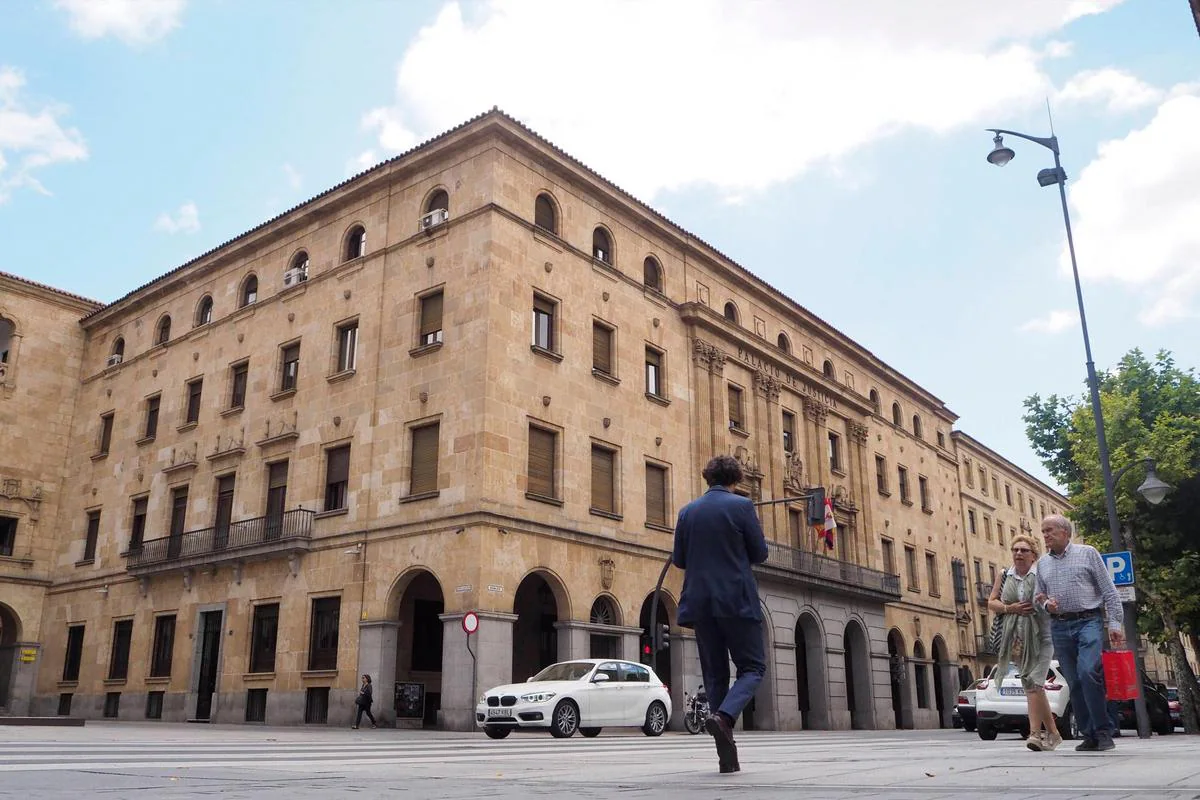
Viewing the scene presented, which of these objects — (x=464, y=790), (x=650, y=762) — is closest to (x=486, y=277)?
(x=650, y=762)

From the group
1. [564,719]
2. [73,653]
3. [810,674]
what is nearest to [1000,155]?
[564,719]

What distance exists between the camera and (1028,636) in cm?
827

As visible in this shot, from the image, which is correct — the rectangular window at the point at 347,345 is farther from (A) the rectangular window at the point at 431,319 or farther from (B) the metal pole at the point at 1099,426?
(B) the metal pole at the point at 1099,426

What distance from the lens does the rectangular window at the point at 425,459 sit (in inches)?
985

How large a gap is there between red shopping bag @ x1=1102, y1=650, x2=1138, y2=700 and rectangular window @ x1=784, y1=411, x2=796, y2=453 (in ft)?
86.5

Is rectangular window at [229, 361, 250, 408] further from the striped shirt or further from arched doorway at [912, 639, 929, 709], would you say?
arched doorway at [912, 639, 929, 709]

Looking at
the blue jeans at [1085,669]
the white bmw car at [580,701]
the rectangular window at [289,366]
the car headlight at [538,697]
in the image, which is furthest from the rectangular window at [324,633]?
the blue jeans at [1085,669]

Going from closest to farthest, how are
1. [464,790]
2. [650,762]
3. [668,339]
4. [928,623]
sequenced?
[464,790], [650,762], [668,339], [928,623]

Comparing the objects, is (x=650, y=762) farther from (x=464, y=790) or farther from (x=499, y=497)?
(x=499, y=497)

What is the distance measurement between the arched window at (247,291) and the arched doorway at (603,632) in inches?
598

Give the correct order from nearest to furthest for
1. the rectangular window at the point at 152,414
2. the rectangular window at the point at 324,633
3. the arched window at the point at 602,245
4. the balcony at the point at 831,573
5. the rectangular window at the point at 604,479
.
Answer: the rectangular window at the point at 324,633 < the rectangular window at the point at 604,479 < the arched window at the point at 602,245 < the balcony at the point at 831,573 < the rectangular window at the point at 152,414

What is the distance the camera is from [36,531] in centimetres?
3594

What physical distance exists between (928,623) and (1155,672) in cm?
4508

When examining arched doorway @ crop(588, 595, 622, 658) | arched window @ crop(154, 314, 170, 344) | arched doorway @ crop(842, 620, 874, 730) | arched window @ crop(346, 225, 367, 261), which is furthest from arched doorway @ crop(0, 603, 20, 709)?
arched doorway @ crop(842, 620, 874, 730)
